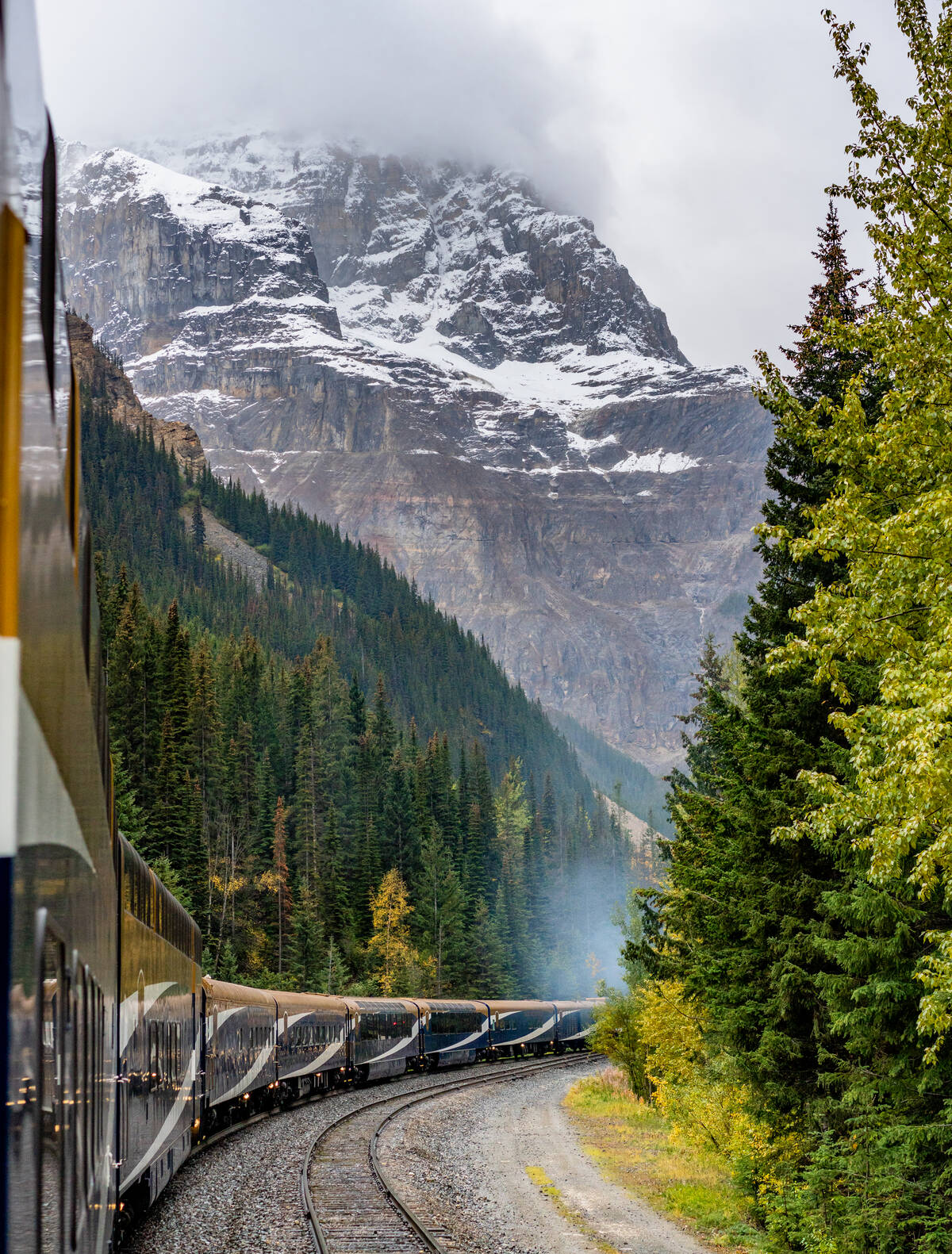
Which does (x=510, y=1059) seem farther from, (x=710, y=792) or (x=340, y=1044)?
(x=710, y=792)

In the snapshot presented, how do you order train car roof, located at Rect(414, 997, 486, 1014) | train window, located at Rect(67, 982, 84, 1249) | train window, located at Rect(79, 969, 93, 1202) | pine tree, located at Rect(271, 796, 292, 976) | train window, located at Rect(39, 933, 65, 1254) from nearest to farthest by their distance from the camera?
train window, located at Rect(39, 933, 65, 1254), train window, located at Rect(67, 982, 84, 1249), train window, located at Rect(79, 969, 93, 1202), train car roof, located at Rect(414, 997, 486, 1014), pine tree, located at Rect(271, 796, 292, 976)

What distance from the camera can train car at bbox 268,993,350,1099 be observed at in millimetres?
35281

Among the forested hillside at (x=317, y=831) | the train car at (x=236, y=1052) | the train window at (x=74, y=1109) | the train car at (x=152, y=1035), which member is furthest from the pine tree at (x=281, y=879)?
the train window at (x=74, y=1109)

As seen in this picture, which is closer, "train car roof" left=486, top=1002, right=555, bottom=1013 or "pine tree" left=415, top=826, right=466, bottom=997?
"train car roof" left=486, top=1002, right=555, bottom=1013

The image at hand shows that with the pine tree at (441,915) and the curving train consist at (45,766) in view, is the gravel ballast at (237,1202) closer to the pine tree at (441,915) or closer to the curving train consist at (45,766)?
the curving train consist at (45,766)

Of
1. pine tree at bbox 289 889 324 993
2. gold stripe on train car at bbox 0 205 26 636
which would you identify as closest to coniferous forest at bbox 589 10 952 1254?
gold stripe on train car at bbox 0 205 26 636

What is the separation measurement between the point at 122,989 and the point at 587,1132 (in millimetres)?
→ 24220

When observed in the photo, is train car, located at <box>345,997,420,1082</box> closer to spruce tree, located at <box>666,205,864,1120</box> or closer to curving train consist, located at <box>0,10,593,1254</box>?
spruce tree, located at <box>666,205,864,1120</box>

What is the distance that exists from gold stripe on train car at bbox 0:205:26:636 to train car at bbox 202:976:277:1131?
77.1 ft

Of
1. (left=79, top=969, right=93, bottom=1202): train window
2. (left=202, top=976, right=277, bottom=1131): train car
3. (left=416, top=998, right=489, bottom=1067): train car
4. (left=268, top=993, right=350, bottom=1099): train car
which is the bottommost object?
(left=416, top=998, right=489, bottom=1067): train car

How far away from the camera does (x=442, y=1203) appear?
20281 millimetres

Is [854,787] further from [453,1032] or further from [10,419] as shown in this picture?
[453,1032]

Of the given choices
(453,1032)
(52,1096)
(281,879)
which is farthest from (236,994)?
(281,879)

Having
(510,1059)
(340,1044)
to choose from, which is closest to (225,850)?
(510,1059)
